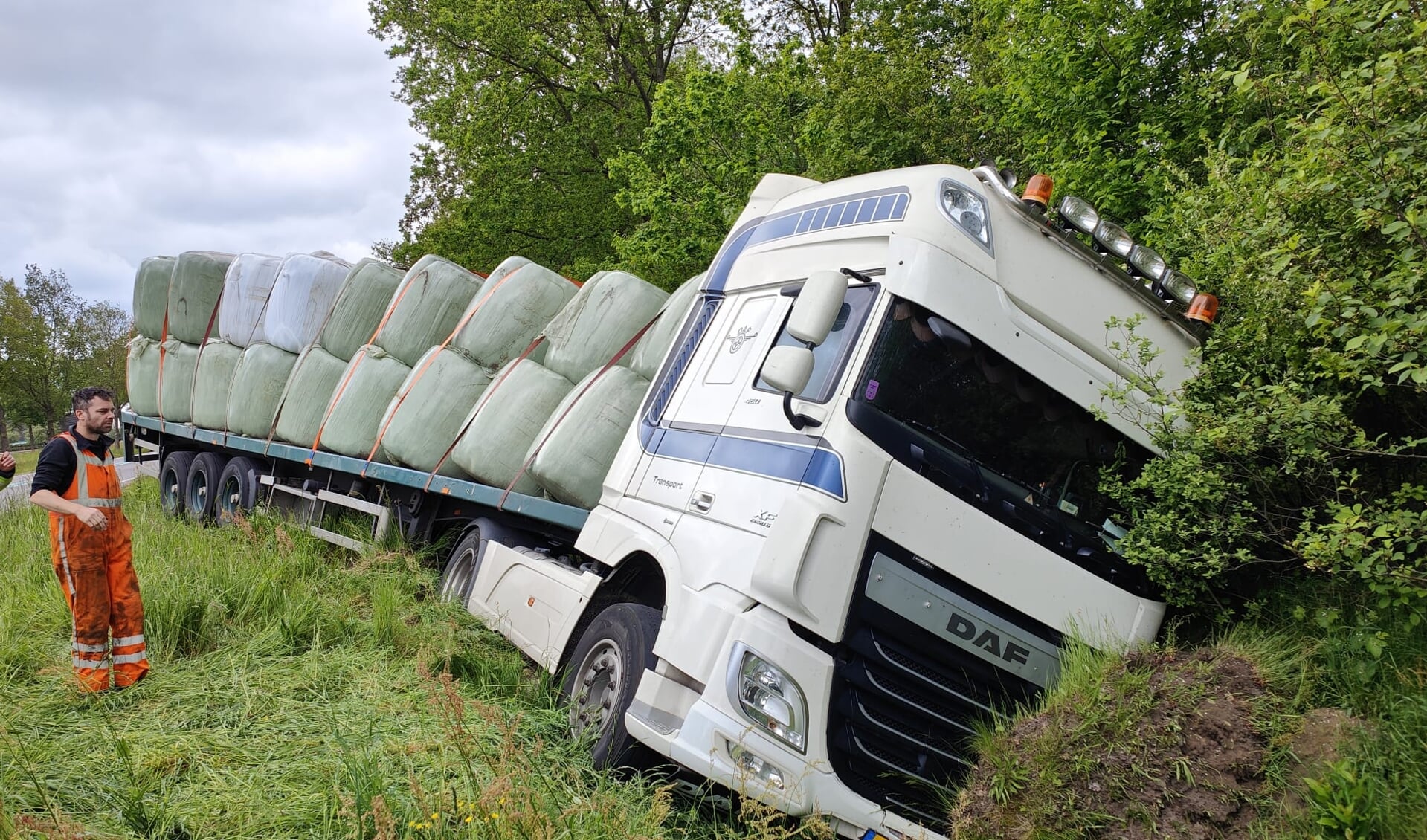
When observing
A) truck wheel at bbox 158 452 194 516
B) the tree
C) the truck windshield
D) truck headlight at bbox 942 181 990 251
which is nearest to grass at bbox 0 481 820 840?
the truck windshield

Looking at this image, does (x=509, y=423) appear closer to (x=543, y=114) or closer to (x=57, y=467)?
(x=57, y=467)

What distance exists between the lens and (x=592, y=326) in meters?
6.45

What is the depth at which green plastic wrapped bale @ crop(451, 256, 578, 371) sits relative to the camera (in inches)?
284

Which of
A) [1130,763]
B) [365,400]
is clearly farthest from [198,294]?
[1130,763]

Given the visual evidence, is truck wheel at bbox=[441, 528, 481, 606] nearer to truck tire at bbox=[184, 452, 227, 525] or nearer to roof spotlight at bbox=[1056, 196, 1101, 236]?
roof spotlight at bbox=[1056, 196, 1101, 236]

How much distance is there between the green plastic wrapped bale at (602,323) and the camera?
A: 6398 millimetres

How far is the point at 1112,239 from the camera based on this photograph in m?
4.29

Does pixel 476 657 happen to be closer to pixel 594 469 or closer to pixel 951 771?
pixel 594 469

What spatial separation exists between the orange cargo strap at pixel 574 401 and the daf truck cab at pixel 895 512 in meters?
1.56

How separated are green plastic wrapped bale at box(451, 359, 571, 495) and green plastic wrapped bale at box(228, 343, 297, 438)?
3.46m

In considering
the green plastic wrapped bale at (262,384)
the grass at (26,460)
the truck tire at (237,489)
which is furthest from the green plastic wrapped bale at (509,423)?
the grass at (26,460)

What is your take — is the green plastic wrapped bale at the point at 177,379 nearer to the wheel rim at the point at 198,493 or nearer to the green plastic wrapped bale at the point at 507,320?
the wheel rim at the point at 198,493

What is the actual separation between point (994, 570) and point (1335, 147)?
196cm

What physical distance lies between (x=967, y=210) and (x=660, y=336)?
8.04 feet
